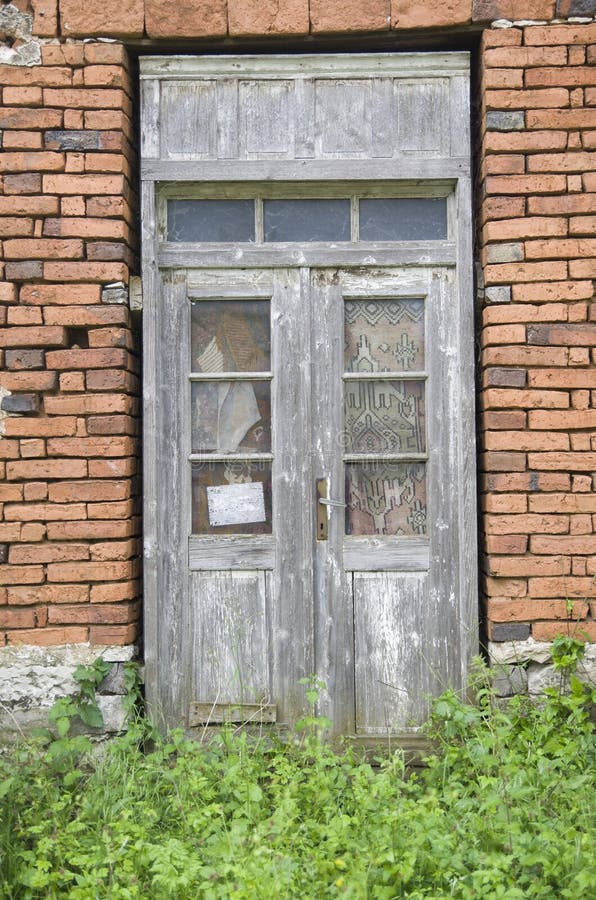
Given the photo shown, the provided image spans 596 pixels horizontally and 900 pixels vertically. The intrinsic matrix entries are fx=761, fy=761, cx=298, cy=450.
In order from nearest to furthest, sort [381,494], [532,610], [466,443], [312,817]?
[312,817] → [532,610] → [466,443] → [381,494]

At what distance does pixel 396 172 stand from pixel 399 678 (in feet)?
7.67

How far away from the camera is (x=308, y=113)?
11.6ft

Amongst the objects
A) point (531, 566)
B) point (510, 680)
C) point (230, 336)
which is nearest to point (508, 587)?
point (531, 566)

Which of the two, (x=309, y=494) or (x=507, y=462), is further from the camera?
(x=309, y=494)

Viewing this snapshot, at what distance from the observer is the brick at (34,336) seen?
11.2 feet

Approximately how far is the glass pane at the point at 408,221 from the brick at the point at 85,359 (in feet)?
4.19

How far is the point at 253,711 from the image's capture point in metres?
3.50

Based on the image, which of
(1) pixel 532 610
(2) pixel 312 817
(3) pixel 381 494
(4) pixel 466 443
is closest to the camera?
(2) pixel 312 817

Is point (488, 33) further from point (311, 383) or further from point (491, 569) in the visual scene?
point (491, 569)

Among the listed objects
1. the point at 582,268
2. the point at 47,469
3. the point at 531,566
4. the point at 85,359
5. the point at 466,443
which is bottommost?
the point at 531,566

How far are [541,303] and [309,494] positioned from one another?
4.45ft

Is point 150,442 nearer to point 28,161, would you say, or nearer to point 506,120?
point 28,161

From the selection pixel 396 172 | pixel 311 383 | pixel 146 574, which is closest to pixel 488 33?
pixel 396 172

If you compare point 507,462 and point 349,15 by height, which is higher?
point 349,15
